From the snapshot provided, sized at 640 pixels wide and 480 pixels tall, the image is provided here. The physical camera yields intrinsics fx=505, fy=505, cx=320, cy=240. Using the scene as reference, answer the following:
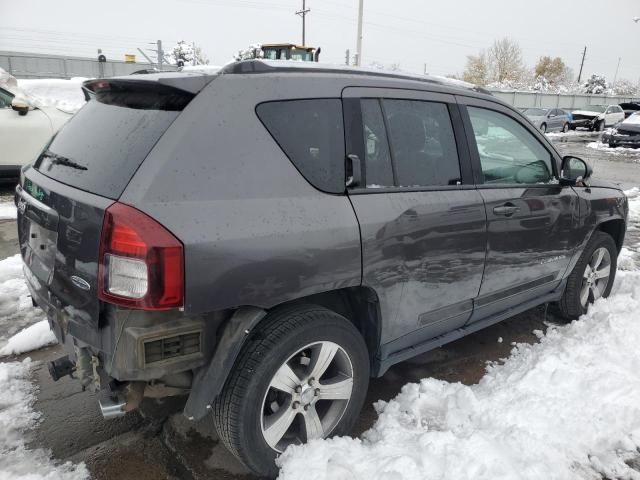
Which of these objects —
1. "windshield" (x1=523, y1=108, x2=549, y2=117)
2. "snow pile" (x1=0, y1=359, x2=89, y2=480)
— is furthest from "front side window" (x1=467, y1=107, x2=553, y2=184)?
"windshield" (x1=523, y1=108, x2=549, y2=117)

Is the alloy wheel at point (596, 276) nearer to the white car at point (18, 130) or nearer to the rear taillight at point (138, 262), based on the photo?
the rear taillight at point (138, 262)

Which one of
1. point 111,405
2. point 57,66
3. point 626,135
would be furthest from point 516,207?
point 57,66

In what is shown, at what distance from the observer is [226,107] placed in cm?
213

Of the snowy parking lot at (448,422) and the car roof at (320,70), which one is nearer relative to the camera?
the car roof at (320,70)

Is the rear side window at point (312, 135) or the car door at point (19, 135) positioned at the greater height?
the rear side window at point (312, 135)

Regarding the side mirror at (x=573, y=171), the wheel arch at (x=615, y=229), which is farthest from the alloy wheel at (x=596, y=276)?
the side mirror at (x=573, y=171)

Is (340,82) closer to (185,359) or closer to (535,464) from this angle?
(185,359)

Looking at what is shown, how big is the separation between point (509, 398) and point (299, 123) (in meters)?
2.05

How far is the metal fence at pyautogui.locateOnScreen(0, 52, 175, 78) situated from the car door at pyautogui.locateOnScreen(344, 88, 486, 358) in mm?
24486

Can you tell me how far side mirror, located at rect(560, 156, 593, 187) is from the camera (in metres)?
→ 3.63

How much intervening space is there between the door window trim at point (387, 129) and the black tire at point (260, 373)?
A: 0.65 m

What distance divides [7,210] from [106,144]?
576cm

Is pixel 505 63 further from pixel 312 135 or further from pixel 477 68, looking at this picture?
pixel 312 135

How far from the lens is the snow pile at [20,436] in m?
2.40
